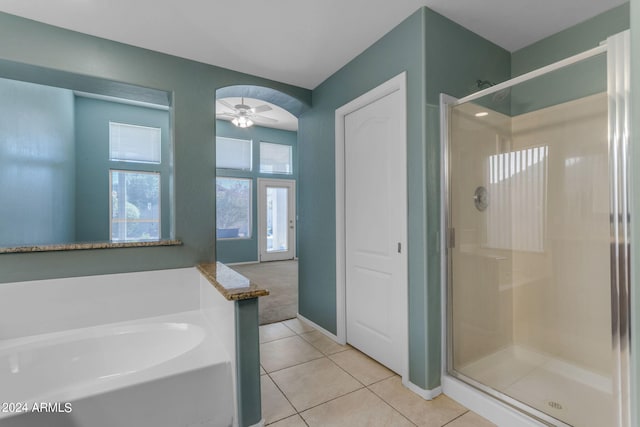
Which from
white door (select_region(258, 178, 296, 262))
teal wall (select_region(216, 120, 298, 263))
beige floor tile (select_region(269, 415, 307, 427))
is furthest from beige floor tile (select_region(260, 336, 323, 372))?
white door (select_region(258, 178, 296, 262))

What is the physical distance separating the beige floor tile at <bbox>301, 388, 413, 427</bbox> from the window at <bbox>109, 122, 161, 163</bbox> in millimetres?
4924

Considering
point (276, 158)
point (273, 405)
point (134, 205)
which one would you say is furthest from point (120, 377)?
point (276, 158)

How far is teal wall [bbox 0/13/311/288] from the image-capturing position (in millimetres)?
1989

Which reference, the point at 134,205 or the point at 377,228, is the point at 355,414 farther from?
the point at 134,205

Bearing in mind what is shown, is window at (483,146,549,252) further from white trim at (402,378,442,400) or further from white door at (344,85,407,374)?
white trim at (402,378,442,400)

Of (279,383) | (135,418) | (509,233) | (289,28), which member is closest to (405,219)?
(509,233)

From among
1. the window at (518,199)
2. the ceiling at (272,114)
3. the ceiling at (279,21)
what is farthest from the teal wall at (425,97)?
the ceiling at (272,114)

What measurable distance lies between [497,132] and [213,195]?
2.35 m

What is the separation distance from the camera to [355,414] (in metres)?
1.76

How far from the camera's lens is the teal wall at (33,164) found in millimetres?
2508

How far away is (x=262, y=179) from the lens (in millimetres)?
6602

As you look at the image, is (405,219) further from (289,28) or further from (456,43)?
(289,28)

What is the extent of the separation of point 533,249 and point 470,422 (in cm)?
119

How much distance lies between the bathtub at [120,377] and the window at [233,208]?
407cm
